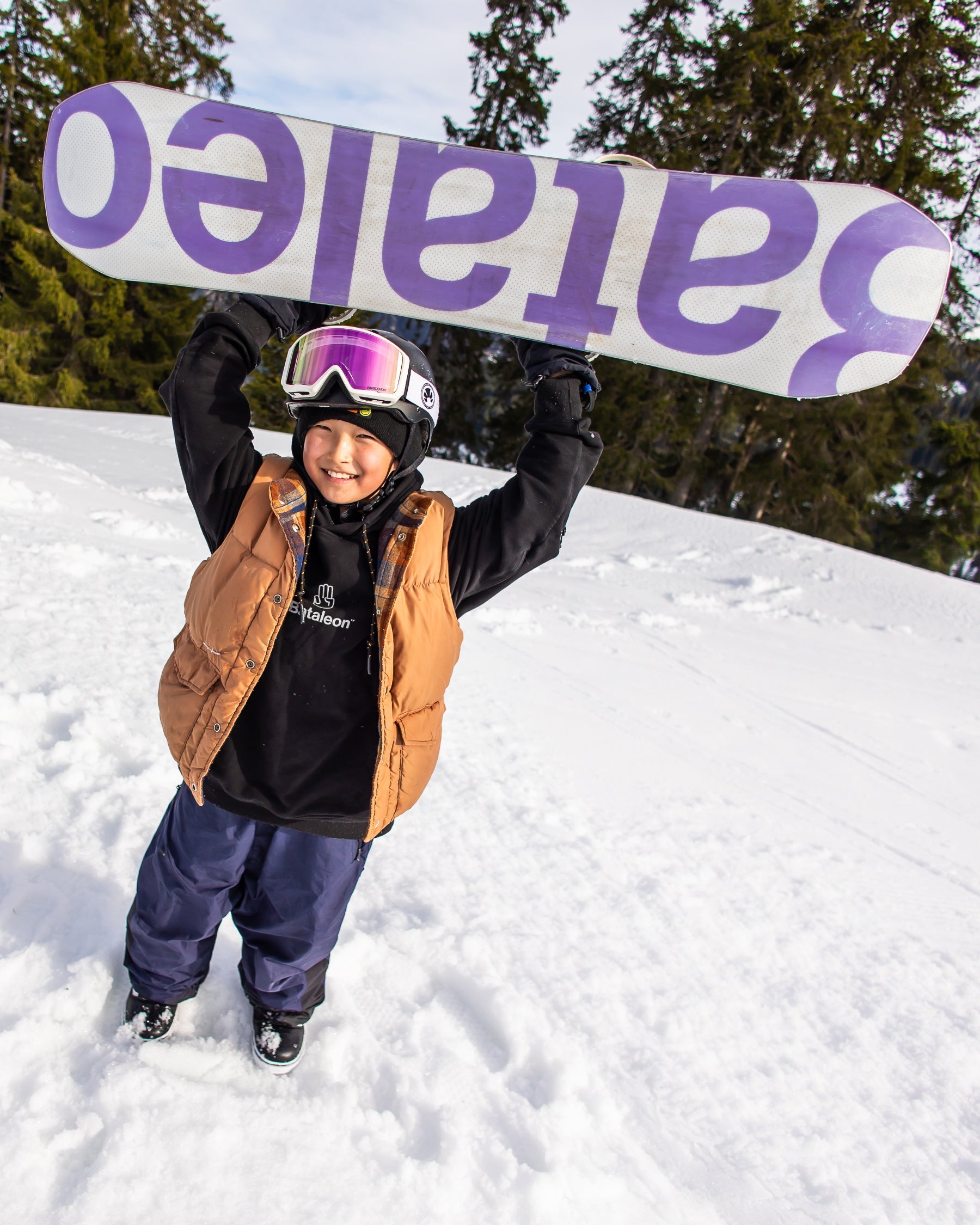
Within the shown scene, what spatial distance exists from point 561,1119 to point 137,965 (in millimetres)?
1095

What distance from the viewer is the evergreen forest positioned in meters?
15.5

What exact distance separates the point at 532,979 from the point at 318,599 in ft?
4.41

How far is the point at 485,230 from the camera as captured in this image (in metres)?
2.31

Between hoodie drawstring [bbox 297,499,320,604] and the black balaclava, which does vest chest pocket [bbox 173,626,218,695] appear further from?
the black balaclava

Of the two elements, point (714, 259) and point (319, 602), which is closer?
point (319, 602)

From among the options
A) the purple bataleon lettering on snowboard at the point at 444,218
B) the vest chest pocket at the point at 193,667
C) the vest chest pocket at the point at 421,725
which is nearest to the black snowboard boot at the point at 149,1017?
the vest chest pocket at the point at 193,667

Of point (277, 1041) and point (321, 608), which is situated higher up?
point (321, 608)

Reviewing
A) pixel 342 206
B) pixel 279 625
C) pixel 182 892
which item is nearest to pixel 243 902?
pixel 182 892

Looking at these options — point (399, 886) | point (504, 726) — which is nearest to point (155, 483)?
point (504, 726)

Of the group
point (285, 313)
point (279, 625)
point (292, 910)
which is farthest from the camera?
point (285, 313)

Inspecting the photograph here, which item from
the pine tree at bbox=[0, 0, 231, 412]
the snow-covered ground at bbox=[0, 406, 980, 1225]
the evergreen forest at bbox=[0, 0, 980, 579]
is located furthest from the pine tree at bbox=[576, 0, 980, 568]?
the snow-covered ground at bbox=[0, 406, 980, 1225]

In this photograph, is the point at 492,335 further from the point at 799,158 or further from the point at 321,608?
the point at 321,608

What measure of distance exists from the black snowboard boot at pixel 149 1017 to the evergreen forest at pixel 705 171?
49.1ft

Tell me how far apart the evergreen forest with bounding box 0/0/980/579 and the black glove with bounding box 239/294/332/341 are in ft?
45.9
